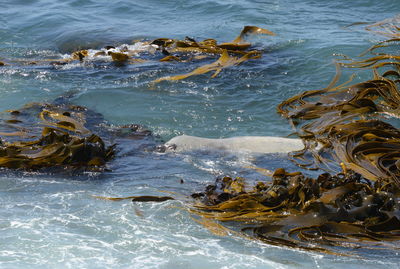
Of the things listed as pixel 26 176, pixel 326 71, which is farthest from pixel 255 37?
pixel 26 176

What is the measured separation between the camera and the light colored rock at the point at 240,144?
5.18 metres

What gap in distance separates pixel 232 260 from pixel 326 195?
→ 0.96 m

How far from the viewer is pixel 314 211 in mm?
3752

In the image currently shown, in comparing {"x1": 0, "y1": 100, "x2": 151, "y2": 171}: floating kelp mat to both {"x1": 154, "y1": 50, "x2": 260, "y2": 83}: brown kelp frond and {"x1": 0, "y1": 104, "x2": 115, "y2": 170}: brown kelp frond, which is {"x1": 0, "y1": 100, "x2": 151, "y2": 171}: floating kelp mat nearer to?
{"x1": 0, "y1": 104, "x2": 115, "y2": 170}: brown kelp frond

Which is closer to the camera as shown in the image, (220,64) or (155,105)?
(155,105)

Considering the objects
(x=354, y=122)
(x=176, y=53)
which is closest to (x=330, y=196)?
(x=354, y=122)

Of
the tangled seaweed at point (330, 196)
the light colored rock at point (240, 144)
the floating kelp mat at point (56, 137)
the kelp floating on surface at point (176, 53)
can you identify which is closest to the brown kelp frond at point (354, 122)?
the tangled seaweed at point (330, 196)

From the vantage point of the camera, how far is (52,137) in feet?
16.6

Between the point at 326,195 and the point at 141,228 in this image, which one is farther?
the point at 326,195

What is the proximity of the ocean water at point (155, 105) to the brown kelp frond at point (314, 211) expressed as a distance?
16 centimetres

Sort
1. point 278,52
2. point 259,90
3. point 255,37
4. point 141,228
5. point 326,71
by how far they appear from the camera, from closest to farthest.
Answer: point 141,228 → point 259,90 → point 326,71 → point 278,52 → point 255,37

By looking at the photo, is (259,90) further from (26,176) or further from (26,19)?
(26,19)

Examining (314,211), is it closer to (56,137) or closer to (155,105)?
(56,137)

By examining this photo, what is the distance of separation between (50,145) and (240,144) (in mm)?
1638
